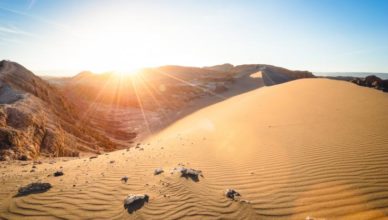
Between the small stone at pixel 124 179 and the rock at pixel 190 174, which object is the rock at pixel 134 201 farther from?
the rock at pixel 190 174

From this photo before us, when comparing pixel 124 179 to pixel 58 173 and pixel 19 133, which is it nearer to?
pixel 58 173

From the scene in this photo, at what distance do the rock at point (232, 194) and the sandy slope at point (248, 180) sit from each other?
10cm

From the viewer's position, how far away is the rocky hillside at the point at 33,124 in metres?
7.71

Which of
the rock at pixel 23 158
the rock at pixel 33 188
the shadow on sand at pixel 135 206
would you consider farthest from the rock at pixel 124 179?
Answer: the rock at pixel 23 158

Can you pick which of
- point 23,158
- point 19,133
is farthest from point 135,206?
point 19,133

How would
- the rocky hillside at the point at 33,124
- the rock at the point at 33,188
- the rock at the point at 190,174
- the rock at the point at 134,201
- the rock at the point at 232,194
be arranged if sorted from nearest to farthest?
the rock at the point at 134,201, the rock at the point at 232,194, the rock at the point at 33,188, the rock at the point at 190,174, the rocky hillside at the point at 33,124

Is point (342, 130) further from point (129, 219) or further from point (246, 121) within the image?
point (129, 219)

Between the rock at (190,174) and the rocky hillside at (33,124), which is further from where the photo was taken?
the rocky hillside at (33,124)

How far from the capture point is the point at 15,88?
1115cm

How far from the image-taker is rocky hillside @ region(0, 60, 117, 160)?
7715 mm

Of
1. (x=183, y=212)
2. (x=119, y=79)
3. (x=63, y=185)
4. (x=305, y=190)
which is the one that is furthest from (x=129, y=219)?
(x=119, y=79)

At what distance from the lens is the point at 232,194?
13.5 ft

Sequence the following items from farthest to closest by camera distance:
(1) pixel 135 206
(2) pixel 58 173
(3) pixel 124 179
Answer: (2) pixel 58 173, (3) pixel 124 179, (1) pixel 135 206

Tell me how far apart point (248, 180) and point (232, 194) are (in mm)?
847
